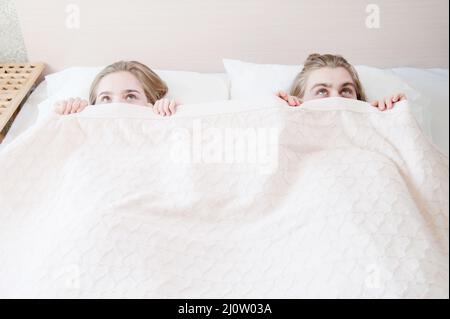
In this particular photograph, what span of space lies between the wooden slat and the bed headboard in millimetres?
92

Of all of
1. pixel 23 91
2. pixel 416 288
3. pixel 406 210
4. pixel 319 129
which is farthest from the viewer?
pixel 23 91

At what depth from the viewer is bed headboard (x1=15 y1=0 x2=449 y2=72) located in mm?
1646

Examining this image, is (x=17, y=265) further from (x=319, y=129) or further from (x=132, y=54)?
(x=132, y=54)

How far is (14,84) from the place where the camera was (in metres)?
1.68

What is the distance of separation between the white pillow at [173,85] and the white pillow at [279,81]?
Result: 6cm

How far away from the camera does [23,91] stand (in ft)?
5.38

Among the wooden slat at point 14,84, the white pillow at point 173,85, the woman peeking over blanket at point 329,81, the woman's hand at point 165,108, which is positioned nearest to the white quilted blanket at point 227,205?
the woman's hand at point 165,108

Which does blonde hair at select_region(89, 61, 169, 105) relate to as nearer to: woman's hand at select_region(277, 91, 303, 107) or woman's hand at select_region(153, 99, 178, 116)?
woman's hand at select_region(153, 99, 178, 116)

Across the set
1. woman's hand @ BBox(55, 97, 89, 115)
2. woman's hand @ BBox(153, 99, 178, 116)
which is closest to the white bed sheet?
woman's hand @ BBox(55, 97, 89, 115)

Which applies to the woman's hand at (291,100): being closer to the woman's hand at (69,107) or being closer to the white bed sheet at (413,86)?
the white bed sheet at (413,86)

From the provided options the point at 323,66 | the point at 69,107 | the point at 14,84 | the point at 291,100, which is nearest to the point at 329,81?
the point at 323,66

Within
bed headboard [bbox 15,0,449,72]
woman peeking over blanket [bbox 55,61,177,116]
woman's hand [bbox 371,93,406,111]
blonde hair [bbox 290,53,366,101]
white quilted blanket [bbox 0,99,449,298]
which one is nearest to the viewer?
white quilted blanket [bbox 0,99,449,298]
